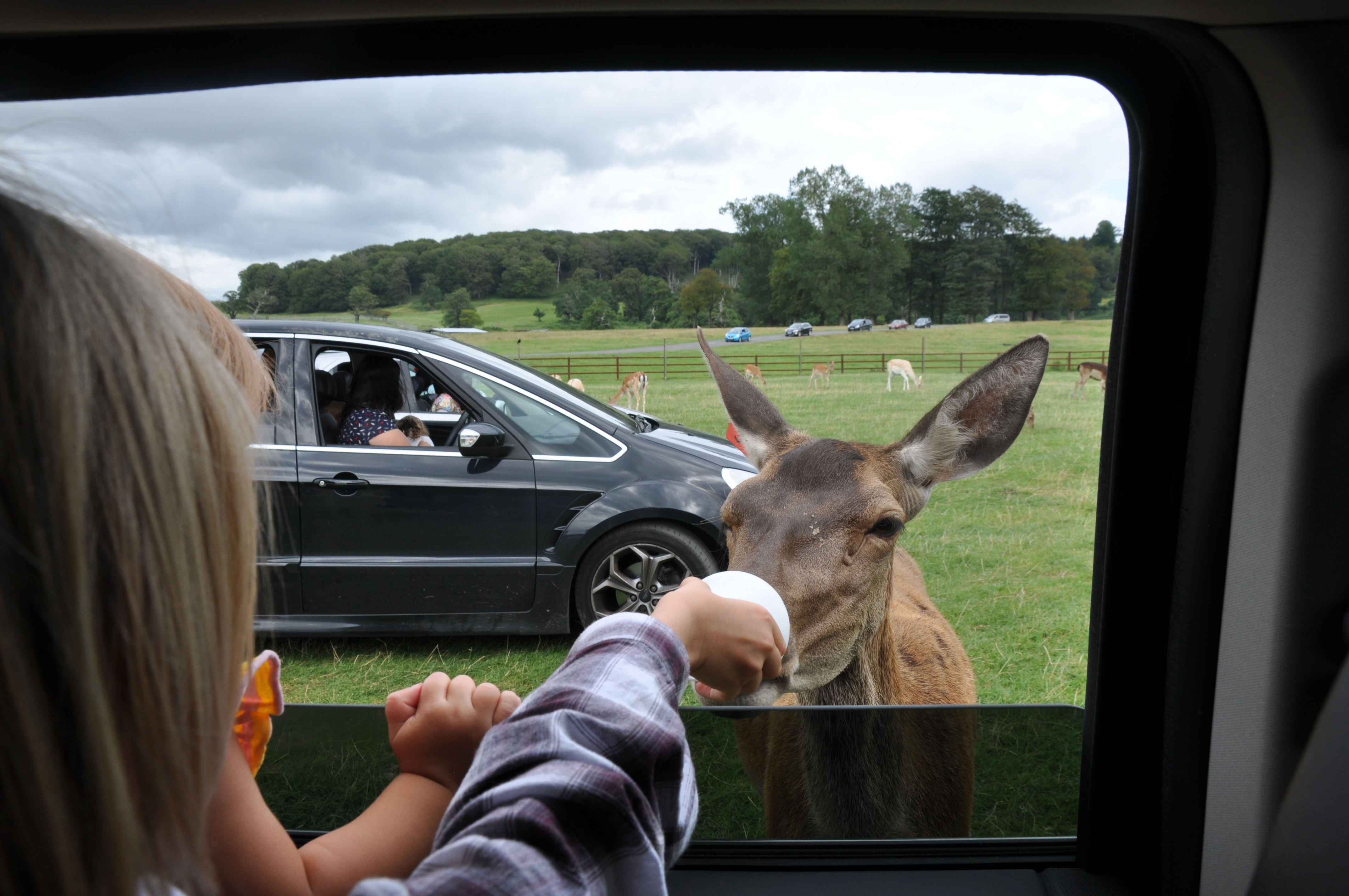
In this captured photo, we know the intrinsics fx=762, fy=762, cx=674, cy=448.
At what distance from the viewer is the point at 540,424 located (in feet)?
7.32

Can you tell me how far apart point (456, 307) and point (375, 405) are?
1.89 ft

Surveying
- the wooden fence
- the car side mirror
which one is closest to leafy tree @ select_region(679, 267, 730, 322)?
the wooden fence

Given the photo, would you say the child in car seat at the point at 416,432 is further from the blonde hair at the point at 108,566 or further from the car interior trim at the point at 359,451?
the blonde hair at the point at 108,566

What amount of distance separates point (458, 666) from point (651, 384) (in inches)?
32.7

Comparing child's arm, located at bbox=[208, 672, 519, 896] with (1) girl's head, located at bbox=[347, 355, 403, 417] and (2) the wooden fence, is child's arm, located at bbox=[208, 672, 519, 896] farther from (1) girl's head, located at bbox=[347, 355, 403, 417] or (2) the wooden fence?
(1) girl's head, located at bbox=[347, 355, 403, 417]

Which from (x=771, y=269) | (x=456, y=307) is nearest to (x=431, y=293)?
(x=456, y=307)

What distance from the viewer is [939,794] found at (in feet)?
5.84

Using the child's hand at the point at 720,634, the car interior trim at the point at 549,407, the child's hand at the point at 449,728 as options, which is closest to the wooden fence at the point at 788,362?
the car interior trim at the point at 549,407

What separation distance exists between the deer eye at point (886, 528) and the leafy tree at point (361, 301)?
1228 millimetres

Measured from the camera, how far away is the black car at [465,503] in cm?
187

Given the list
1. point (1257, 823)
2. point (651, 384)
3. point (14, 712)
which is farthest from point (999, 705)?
point (14, 712)

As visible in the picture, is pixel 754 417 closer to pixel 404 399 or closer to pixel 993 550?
pixel 993 550

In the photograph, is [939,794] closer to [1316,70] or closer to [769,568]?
[769,568]

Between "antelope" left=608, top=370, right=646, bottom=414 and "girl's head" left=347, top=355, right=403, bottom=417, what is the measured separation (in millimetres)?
615
